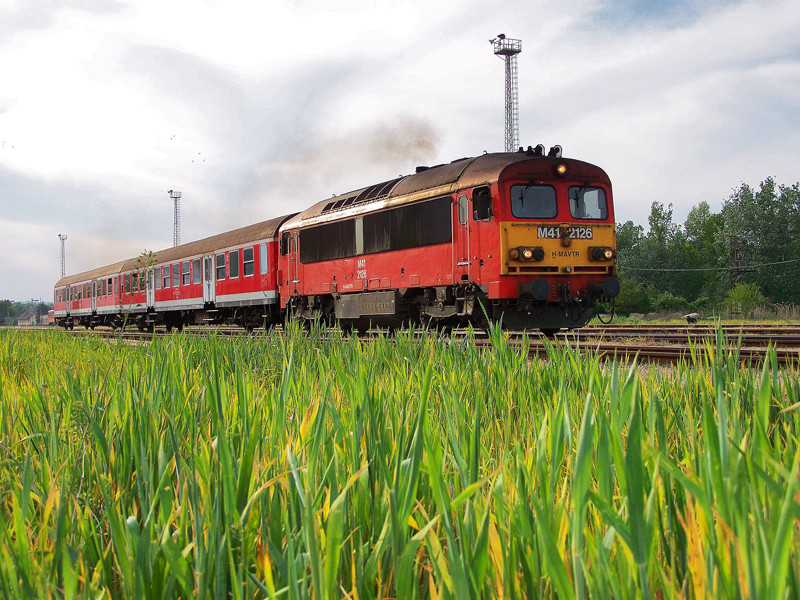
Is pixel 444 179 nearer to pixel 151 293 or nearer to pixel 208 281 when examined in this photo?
pixel 208 281

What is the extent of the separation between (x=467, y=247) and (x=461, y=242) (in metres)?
0.20

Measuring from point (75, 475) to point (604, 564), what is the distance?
1610 mm

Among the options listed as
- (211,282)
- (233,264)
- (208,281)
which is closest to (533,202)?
(233,264)

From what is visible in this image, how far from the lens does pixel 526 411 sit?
2.96 m

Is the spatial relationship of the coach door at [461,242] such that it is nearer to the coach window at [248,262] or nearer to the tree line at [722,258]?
the coach window at [248,262]

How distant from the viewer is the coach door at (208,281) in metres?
23.5

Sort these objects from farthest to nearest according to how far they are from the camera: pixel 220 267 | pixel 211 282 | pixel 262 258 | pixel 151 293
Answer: pixel 151 293 → pixel 211 282 → pixel 220 267 → pixel 262 258

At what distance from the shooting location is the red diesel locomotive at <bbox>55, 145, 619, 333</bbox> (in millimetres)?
12055

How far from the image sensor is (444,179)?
522 inches

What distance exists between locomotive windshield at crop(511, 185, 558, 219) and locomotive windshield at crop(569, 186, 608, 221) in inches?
17.4

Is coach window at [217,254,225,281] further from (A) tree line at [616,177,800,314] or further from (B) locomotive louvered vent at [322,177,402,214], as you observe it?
(A) tree line at [616,177,800,314]

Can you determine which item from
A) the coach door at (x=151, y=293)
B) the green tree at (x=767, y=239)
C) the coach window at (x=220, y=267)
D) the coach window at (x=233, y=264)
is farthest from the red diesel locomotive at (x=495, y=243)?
the green tree at (x=767, y=239)

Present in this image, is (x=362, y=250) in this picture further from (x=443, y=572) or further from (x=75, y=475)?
(x=443, y=572)

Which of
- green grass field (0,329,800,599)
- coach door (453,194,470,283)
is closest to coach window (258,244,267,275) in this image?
coach door (453,194,470,283)
